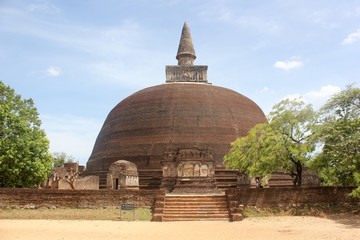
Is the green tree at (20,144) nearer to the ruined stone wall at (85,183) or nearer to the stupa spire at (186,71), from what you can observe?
the ruined stone wall at (85,183)

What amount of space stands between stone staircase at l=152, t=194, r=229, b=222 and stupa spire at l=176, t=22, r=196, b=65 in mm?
21220

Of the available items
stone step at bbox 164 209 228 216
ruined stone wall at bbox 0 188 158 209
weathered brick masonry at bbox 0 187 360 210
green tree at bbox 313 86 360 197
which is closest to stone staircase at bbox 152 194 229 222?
stone step at bbox 164 209 228 216

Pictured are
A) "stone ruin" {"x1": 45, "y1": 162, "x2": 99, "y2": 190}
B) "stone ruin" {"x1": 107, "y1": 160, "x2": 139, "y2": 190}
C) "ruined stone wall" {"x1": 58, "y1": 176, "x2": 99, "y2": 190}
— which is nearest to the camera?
"stone ruin" {"x1": 107, "y1": 160, "x2": 139, "y2": 190}

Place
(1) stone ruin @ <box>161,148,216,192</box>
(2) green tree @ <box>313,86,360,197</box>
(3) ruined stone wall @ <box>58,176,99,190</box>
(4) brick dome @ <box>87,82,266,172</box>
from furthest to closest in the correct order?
(3) ruined stone wall @ <box>58,176,99,190</box> → (4) brick dome @ <box>87,82,266,172</box> → (1) stone ruin @ <box>161,148,216,192</box> → (2) green tree @ <box>313,86,360,197</box>

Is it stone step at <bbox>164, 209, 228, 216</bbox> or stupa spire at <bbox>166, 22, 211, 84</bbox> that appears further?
stupa spire at <bbox>166, 22, 211, 84</bbox>

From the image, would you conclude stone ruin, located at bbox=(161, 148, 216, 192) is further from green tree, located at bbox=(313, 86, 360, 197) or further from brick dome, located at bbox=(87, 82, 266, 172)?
green tree, located at bbox=(313, 86, 360, 197)

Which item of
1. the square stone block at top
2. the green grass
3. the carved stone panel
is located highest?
the square stone block at top

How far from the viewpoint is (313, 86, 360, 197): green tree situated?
15320 millimetres

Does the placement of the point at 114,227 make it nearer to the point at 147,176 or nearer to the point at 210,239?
the point at 210,239

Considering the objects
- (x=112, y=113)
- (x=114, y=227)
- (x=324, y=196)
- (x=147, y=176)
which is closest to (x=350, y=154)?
(x=324, y=196)

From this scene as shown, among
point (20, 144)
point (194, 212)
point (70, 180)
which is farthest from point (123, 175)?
point (194, 212)

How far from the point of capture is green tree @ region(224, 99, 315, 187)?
719 inches

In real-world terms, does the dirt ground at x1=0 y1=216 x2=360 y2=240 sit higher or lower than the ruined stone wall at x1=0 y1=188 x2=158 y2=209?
lower

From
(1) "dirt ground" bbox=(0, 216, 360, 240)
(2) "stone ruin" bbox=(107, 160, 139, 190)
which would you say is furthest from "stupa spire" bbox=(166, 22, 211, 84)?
(1) "dirt ground" bbox=(0, 216, 360, 240)
